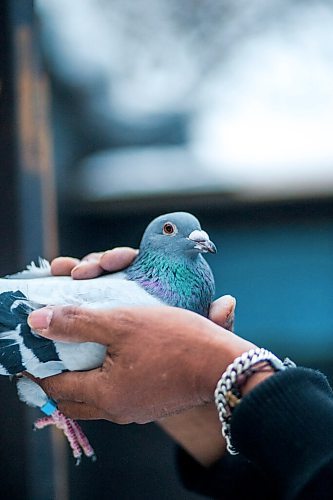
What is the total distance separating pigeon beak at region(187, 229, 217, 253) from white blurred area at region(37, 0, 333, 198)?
1.44 ft

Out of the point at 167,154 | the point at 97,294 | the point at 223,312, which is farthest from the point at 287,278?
the point at 97,294

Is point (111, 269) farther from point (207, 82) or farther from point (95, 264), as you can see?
point (207, 82)

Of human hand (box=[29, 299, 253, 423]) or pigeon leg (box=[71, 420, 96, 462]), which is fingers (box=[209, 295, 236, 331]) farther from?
pigeon leg (box=[71, 420, 96, 462])

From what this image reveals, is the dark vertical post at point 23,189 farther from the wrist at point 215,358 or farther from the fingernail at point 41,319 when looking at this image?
the wrist at point 215,358

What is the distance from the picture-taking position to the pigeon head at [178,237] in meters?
0.78

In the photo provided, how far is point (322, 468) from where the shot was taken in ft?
2.00

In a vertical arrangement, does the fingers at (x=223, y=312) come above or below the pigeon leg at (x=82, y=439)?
above

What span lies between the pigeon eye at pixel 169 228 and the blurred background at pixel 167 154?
0.27m

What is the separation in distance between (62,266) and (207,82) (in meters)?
0.58

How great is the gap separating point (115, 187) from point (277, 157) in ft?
1.16

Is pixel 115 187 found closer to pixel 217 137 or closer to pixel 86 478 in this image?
pixel 217 137

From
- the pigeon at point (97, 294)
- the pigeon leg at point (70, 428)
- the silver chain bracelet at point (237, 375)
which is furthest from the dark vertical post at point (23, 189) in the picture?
the silver chain bracelet at point (237, 375)

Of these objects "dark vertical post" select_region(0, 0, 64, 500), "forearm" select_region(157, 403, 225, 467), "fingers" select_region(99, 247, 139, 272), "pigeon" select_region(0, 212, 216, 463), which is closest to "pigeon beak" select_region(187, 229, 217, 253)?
"pigeon" select_region(0, 212, 216, 463)

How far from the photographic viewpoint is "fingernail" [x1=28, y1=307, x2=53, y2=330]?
71cm
